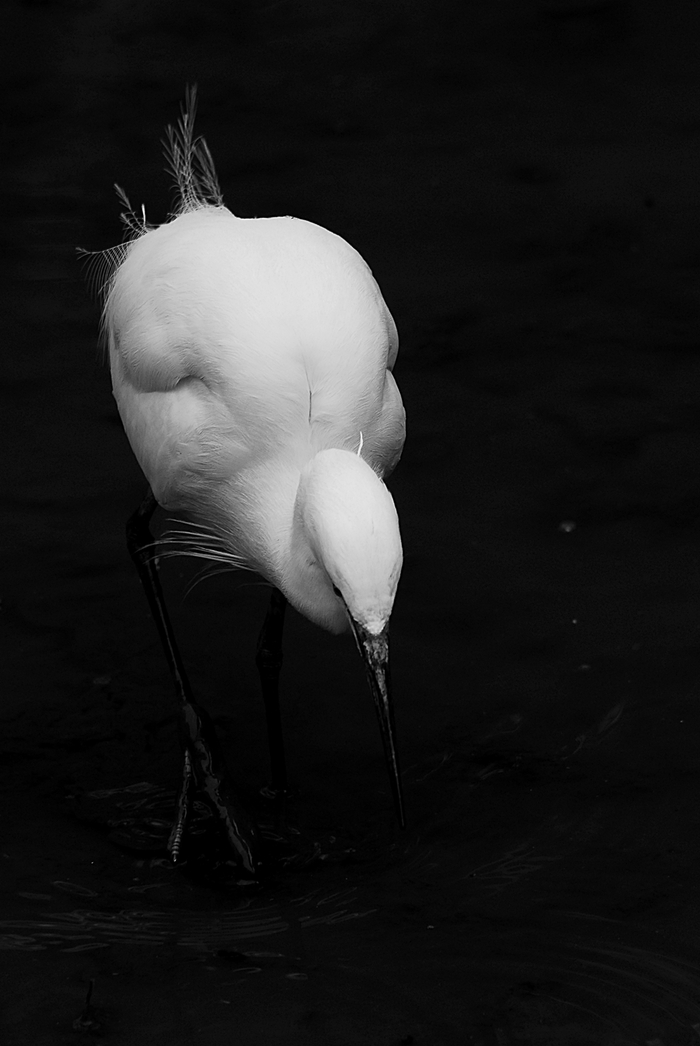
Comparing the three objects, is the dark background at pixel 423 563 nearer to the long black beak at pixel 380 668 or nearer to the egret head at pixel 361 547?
the long black beak at pixel 380 668

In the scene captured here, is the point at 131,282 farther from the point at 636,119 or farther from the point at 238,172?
the point at 636,119

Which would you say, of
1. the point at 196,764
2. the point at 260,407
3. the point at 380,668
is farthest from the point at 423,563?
the point at 380,668

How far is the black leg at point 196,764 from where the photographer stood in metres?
4.82

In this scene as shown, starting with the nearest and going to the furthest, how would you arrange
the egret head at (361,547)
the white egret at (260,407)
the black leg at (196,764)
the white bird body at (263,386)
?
the egret head at (361,547) → the white egret at (260,407) → the white bird body at (263,386) → the black leg at (196,764)

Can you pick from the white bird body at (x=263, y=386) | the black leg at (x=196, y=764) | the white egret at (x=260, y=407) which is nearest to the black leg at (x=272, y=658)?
the white egret at (x=260, y=407)

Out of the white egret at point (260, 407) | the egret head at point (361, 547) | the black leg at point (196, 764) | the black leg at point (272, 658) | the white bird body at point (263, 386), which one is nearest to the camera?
the egret head at point (361, 547)

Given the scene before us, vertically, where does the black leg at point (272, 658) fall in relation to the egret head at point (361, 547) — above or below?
below

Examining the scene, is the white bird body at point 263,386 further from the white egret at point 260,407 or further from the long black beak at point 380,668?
the long black beak at point 380,668

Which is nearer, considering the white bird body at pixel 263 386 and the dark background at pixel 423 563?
the dark background at pixel 423 563

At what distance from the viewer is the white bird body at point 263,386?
4488mm

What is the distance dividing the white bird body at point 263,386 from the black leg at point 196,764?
511 mm

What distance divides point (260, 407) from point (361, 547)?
874 mm

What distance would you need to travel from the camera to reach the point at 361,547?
12.5 feet

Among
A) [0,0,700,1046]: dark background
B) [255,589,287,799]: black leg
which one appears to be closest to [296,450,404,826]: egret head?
[0,0,700,1046]: dark background
